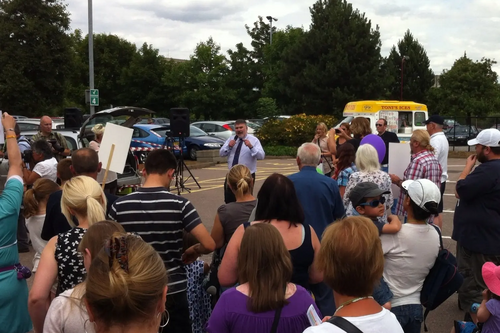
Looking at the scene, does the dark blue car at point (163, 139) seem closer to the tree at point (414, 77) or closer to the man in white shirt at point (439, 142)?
the man in white shirt at point (439, 142)

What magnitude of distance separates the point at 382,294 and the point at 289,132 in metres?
23.8

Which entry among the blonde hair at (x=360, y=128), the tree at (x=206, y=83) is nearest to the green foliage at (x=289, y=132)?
the tree at (x=206, y=83)

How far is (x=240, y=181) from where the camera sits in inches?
177

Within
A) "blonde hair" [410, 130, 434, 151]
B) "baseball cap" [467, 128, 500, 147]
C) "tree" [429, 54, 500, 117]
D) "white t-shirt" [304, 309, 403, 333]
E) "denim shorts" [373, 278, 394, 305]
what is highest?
"tree" [429, 54, 500, 117]

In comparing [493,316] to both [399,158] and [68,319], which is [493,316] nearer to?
[68,319]

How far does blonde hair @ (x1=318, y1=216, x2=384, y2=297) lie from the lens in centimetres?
231

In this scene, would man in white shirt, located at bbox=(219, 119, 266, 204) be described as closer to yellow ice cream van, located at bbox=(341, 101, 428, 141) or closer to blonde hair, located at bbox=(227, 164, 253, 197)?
blonde hair, located at bbox=(227, 164, 253, 197)

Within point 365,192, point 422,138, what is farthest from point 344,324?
point 422,138

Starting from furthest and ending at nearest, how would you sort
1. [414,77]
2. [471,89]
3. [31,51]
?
[414,77] → [471,89] → [31,51]

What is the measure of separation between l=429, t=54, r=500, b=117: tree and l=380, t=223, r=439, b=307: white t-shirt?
4463 cm

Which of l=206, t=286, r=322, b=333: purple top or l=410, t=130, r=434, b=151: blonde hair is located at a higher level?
l=410, t=130, r=434, b=151: blonde hair

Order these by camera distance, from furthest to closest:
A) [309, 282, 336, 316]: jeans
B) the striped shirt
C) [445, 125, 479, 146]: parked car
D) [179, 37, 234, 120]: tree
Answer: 1. [179, 37, 234, 120]: tree
2. [445, 125, 479, 146]: parked car
3. [309, 282, 336, 316]: jeans
4. the striped shirt

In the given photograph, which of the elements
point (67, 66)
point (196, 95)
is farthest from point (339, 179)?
point (196, 95)

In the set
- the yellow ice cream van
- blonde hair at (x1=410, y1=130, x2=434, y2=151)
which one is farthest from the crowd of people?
the yellow ice cream van
